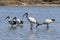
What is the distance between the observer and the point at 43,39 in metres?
19.5

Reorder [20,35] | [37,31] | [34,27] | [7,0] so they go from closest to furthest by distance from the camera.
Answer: [20,35] < [37,31] < [34,27] < [7,0]

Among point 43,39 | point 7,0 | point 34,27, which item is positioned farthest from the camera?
point 7,0

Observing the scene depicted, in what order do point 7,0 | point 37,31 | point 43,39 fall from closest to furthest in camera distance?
point 43,39
point 37,31
point 7,0

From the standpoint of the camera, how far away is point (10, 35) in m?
21.2

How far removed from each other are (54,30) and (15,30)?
2325 millimetres

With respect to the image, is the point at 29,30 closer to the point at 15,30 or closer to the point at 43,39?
the point at 15,30

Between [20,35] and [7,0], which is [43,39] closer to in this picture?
[20,35]

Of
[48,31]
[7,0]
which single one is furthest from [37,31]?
[7,0]

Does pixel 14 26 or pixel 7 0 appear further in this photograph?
pixel 7 0

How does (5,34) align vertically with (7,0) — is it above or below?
above

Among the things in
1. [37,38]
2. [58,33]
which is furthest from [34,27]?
[37,38]

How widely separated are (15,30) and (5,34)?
1.94 meters

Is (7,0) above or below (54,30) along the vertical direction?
below

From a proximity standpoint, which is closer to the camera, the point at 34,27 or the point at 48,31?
the point at 48,31
